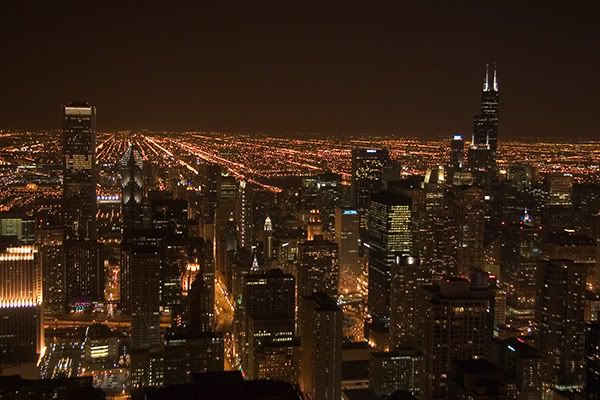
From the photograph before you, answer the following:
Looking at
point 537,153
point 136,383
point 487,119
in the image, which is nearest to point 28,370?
point 136,383

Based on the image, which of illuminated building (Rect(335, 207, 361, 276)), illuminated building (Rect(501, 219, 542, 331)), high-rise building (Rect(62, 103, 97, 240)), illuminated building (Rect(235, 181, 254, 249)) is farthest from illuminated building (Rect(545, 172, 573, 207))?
high-rise building (Rect(62, 103, 97, 240))

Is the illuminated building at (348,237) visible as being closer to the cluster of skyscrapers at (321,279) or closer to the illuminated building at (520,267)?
the cluster of skyscrapers at (321,279)

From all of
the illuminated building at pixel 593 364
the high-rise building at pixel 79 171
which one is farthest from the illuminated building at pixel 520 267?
the high-rise building at pixel 79 171

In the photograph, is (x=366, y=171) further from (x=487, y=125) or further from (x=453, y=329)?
(x=453, y=329)

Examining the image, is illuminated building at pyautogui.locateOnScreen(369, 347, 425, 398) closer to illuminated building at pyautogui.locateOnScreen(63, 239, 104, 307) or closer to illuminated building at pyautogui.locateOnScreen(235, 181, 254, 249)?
illuminated building at pyautogui.locateOnScreen(63, 239, 104, 307)

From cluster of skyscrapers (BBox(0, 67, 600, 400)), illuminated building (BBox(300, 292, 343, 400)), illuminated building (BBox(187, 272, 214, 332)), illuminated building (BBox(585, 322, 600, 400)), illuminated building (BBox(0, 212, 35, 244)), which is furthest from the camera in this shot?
illuminated building (BBox(0, 212, 35, 244))

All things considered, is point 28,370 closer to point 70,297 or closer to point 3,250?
point 3,250
